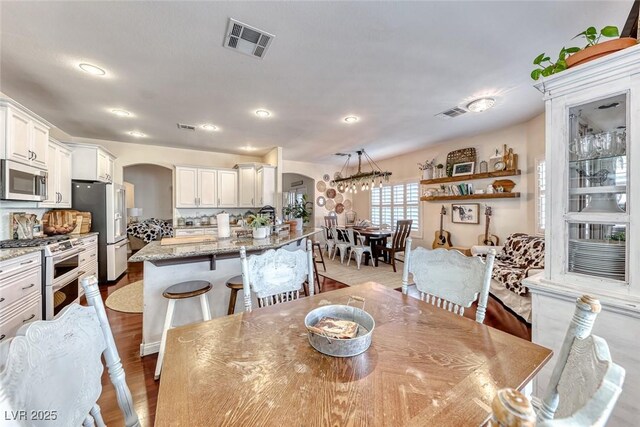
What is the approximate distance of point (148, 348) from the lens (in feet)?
7.47

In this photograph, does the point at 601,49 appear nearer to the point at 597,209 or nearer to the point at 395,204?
the point at 597,209

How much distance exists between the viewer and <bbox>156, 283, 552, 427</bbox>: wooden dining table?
67 centimetres

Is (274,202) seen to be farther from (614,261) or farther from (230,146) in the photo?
(614,261)

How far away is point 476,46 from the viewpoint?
2.13 meters

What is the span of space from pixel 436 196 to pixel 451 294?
14.0 ft

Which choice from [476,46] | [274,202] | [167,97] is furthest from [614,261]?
[274,202]

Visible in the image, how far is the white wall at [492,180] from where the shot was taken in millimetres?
3971

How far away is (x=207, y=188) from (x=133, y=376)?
4029 mm

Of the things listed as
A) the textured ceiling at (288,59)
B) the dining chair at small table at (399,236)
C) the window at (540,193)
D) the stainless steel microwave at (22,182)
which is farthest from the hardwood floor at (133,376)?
the window at (540,193)

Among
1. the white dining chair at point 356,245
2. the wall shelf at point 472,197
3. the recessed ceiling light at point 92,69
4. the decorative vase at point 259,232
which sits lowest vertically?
the white dining chair at point 356,245

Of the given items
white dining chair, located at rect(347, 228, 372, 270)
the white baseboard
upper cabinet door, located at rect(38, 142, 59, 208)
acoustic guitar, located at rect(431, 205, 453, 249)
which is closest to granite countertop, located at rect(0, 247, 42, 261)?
upper cabinet door, located at rect(38, 142, 59, 208)

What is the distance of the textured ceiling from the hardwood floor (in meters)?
2.64

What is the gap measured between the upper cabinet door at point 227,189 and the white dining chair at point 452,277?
15.8 feet

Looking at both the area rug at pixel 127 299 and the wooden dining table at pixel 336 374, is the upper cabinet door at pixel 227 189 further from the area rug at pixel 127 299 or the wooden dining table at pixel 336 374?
the wooden dining table at pixel 336 374
